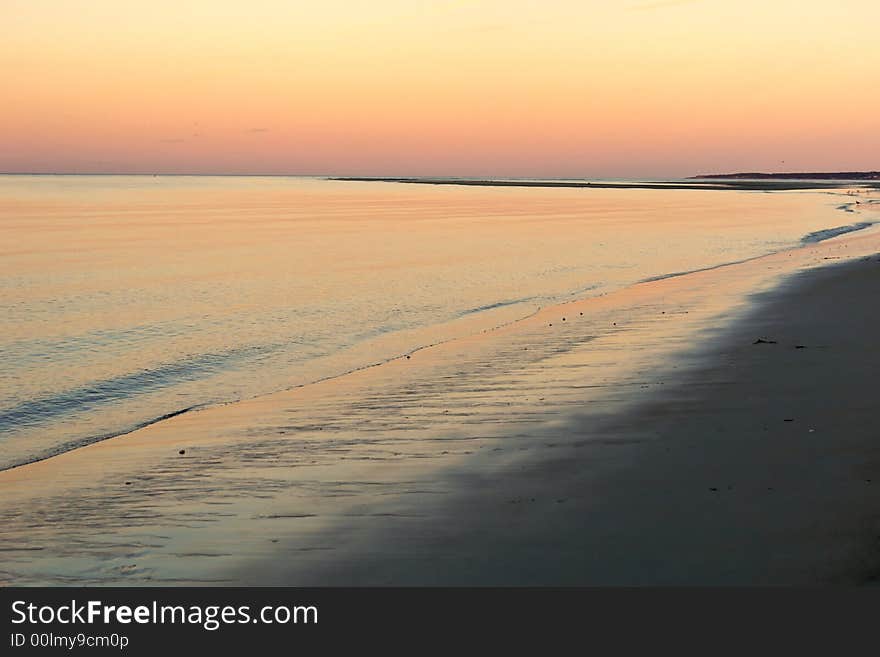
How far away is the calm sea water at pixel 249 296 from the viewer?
1538cm

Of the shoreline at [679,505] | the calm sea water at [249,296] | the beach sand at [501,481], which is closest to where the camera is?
the shoreline at [679,505]

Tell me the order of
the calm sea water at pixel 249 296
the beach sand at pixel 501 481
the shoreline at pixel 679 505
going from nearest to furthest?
1. the shoreline at pixel 679 505
2. the beach sand at pixel 501 481
3. the calm sea water at pixel 249 296

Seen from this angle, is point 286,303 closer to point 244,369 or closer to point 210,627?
point 244,369

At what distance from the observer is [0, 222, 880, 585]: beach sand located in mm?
7090

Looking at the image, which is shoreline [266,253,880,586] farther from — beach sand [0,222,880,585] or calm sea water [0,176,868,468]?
calm sea water [0,176,868,468]

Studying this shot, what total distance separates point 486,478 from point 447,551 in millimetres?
2016

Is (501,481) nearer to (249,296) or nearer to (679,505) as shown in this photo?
(679,505)

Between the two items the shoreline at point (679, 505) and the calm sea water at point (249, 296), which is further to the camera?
the calm sea water at point (249, 296)

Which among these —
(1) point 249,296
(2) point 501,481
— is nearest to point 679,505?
(2) point 501,481

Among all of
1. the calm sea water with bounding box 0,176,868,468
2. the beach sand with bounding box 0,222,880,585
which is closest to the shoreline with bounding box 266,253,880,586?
the beach sand with bounding box 0,222,880,585

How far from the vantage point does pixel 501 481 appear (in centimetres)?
916

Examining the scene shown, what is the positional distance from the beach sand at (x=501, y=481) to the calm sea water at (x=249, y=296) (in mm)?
2150

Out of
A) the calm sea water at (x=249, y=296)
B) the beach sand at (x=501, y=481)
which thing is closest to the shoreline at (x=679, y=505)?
the beach sand at (x=501, y=481)

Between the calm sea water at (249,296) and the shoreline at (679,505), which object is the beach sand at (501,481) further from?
the calm sea water at (249,296)
